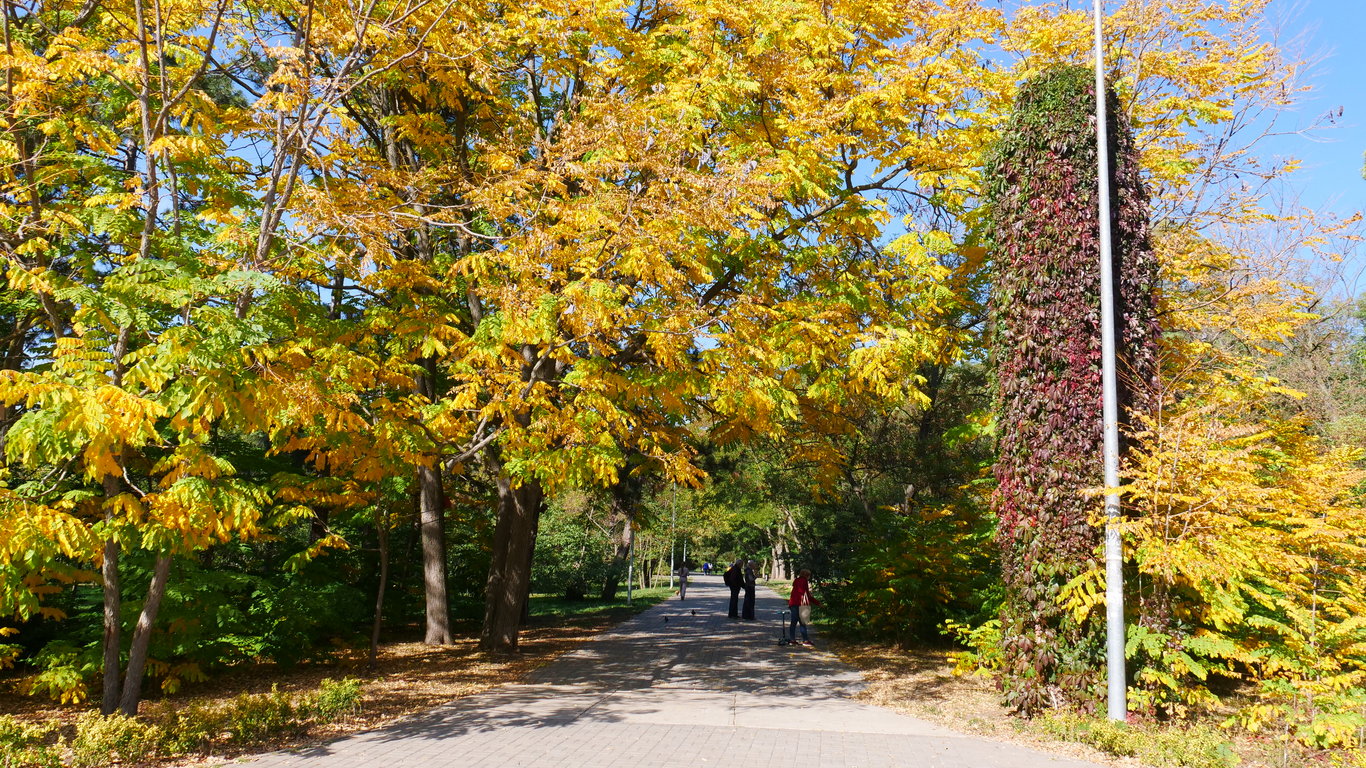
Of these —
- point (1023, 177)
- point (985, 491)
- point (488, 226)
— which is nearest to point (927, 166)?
point (1023, 177)

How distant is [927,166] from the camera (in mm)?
12109

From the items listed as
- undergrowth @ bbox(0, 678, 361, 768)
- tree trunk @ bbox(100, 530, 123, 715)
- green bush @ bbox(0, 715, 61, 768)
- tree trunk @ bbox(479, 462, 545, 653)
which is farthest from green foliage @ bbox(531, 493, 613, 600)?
green bush @ bbox(0, 715, 61, 768)

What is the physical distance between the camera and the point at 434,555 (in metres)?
14.5

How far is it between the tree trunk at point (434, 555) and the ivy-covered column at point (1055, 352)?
361 inches

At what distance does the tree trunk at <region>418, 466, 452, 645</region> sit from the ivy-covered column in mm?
9181

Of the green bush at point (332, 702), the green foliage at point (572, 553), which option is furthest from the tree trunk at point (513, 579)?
the green foliage at point (572, 553)

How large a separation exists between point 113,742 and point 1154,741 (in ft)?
29.3

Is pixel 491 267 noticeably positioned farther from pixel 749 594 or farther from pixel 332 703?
pixel 749 594

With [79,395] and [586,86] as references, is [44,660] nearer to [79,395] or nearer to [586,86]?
[79,395]

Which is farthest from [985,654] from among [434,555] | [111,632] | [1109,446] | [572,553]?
[572,553]

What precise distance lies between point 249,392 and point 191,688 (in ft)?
22.9

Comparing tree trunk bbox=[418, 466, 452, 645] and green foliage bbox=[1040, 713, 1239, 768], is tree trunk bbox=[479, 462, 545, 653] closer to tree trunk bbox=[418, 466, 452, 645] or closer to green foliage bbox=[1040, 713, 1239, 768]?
tree trunk bbox=[418, 466, 452, 645]

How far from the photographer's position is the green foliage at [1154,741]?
723cm

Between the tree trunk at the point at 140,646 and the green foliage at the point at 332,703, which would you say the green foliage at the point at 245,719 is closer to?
the green foliage at the point at 332,703
